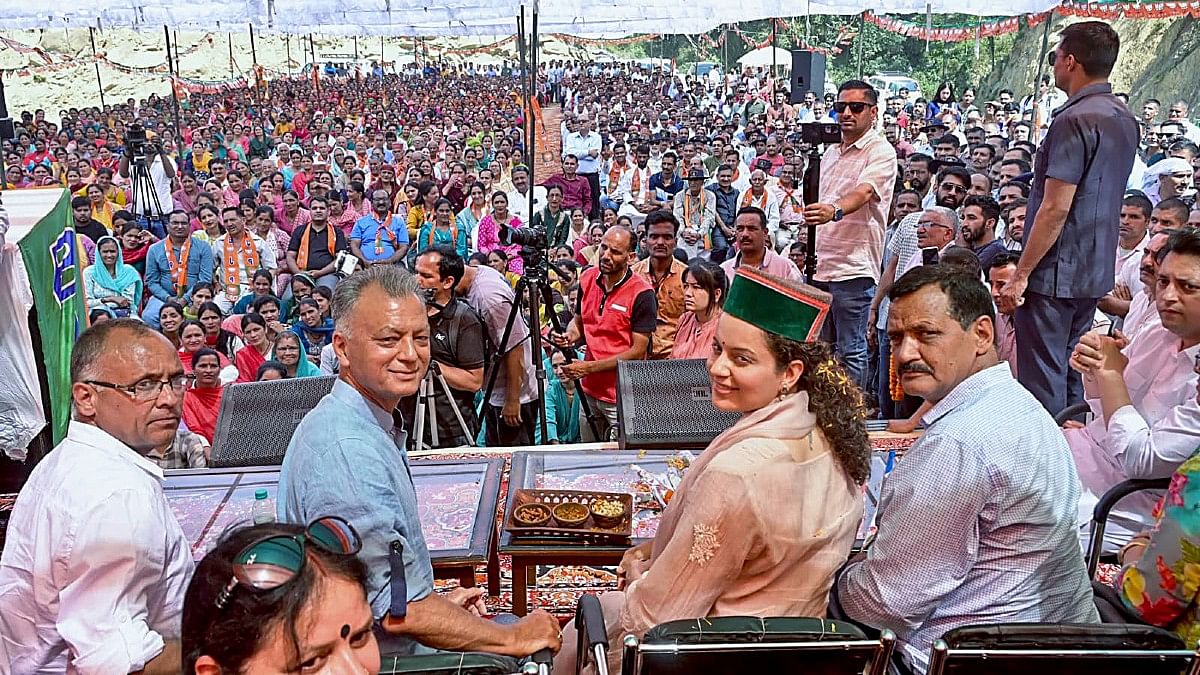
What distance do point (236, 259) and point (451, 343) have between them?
4190 mm

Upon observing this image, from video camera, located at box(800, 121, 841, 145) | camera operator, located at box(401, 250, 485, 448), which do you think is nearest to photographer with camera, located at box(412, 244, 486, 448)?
camera operator, located at box(401, 250, 485, 448)

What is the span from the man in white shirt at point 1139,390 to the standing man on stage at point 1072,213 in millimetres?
699

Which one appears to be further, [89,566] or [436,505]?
[436,505]

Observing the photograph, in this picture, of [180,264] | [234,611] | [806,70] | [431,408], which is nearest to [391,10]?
[180,264]

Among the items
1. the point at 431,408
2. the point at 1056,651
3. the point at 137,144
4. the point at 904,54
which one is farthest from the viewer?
A: the point at 904,54

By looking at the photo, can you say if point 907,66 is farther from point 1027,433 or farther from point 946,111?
point 1027,433

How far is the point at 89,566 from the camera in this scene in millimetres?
1705

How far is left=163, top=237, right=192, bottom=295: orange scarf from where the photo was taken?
742 cm

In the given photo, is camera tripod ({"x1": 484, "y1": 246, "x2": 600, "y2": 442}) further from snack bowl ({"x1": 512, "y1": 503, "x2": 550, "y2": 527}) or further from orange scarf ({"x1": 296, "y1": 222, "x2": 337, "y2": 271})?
orange scarf ({"x1": 296, "y1": 222, "x2": 337, "y2": 271})

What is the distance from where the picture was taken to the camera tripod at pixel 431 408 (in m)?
4.02

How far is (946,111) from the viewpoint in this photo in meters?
16.2

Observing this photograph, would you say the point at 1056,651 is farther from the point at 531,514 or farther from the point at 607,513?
the point at 531,514

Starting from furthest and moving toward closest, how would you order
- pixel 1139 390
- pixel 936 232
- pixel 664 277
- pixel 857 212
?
pixel 664 277 < pixel 936 232 < pixel 857 212 < pixel 1139 390

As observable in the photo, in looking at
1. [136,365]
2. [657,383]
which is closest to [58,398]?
[657,383]
